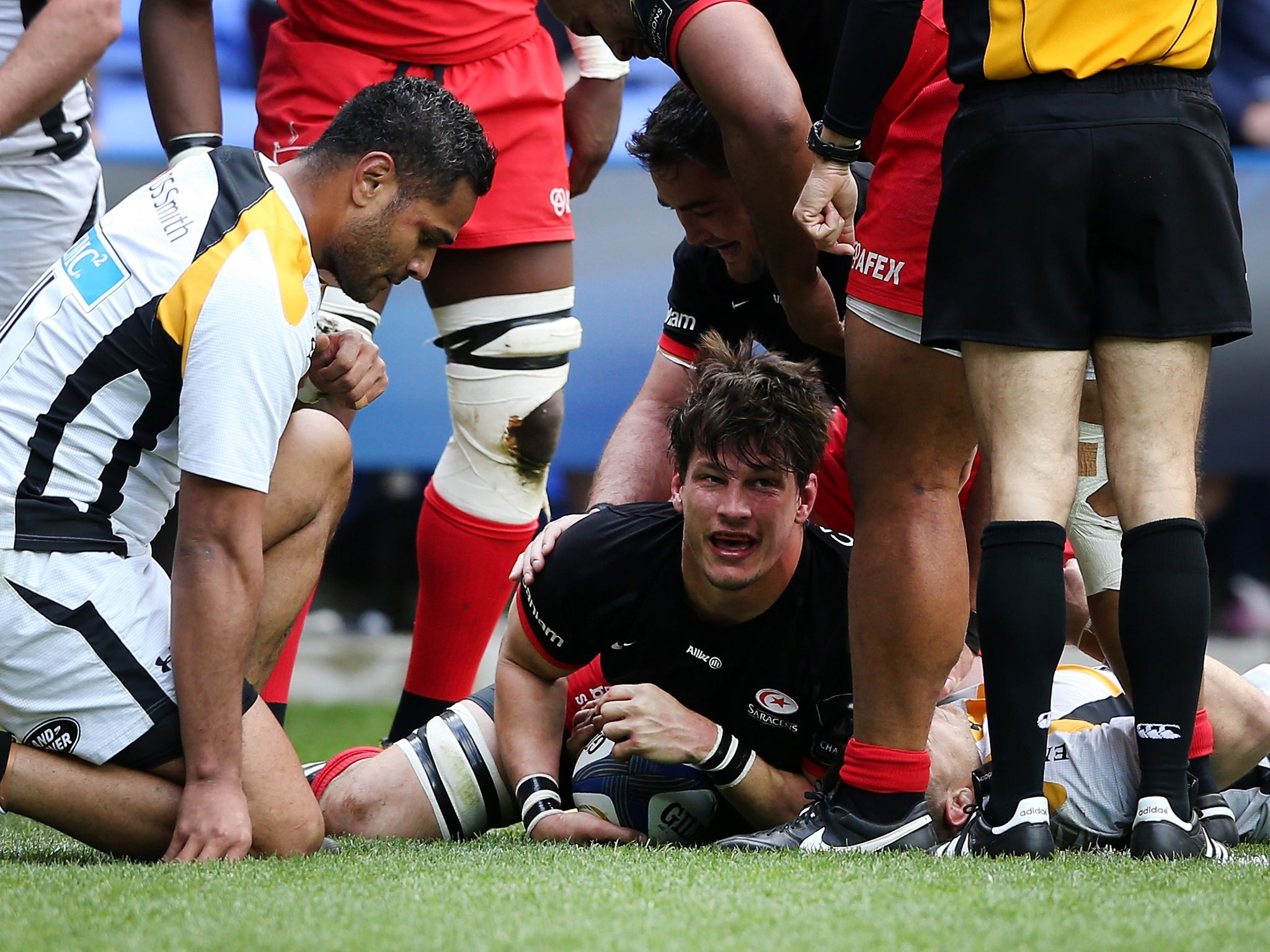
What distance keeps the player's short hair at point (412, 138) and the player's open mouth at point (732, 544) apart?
2.29 feet

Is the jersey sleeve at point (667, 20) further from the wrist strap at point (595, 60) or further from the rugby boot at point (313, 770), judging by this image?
the rugby boot at point (313, 770)

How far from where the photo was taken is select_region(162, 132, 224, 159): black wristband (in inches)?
114

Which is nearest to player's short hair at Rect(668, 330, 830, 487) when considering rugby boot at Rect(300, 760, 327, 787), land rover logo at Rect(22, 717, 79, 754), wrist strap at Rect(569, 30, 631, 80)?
rugby boot at Rect(300, 760, 327, 787)

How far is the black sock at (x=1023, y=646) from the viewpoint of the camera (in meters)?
1.85

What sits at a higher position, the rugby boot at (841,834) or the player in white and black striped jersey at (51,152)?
the player in white and black striped jersey at (51,152)

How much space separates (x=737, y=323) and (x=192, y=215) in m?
1.39

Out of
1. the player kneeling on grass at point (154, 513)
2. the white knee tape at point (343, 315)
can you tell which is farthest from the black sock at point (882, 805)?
the white knee tape at point (343, 315)

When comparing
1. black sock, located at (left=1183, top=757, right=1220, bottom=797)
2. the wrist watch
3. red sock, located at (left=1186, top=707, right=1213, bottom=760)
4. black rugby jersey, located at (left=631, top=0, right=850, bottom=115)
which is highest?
black rugby jersey, located at (left=631, top=0, right=850, bottom=115)

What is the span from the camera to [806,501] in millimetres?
2445

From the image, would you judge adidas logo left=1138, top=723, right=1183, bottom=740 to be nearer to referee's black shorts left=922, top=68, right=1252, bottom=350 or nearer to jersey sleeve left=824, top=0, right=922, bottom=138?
referee's black shorts left=922, top=68, right=1252, bottom=350

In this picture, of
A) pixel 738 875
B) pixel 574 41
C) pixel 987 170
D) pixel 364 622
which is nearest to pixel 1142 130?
pixel 987 170

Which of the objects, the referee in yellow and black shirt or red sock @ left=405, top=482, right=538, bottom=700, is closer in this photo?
the referee in yellow and black shirt

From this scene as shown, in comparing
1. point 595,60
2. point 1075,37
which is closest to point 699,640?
point 1075,37

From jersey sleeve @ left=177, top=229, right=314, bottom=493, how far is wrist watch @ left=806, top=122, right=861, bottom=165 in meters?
0.80
